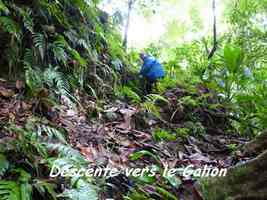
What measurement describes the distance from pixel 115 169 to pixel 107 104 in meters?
2.02

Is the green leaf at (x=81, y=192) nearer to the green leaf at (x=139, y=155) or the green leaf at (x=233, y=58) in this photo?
the green leaf at (x=139, y=155)

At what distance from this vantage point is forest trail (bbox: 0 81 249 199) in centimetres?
318

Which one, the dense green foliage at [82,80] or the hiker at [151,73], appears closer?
the dense green foliage at [82,80]

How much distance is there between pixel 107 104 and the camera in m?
4.91

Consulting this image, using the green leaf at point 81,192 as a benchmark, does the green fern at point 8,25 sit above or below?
Result: above

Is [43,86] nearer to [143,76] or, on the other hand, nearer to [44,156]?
[44,156]

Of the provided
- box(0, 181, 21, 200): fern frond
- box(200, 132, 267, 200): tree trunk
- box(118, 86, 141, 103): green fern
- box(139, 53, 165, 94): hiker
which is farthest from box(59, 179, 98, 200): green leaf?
box(139, 53, 165, 94): hiker

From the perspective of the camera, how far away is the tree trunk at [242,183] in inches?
101

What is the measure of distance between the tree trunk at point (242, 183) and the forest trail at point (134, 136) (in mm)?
194

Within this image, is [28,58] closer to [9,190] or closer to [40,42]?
[40,42]

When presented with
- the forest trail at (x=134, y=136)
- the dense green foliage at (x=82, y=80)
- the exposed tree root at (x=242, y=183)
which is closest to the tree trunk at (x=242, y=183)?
the exposed tree root at (x=242, y=183)

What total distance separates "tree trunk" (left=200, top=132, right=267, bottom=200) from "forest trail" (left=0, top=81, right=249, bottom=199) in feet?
0.64

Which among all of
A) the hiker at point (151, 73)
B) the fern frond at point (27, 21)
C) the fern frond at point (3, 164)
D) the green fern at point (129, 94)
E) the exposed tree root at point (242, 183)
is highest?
the fern frond at point (27, 21)

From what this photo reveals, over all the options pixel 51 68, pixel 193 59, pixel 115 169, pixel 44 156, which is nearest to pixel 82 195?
pixel 44 156
